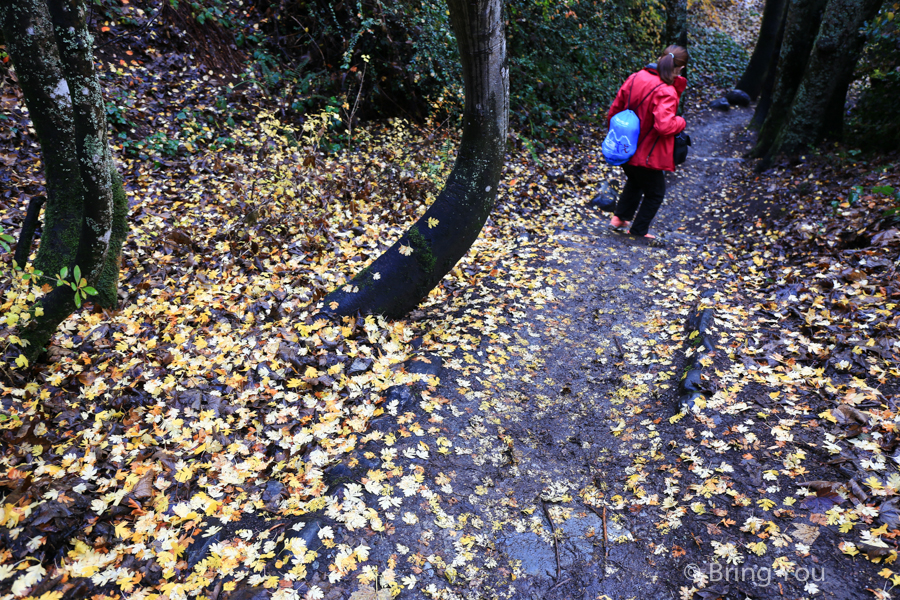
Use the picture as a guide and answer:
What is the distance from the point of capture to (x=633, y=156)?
6301 mm

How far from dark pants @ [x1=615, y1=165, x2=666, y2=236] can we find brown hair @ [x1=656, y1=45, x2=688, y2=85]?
45.9 inches

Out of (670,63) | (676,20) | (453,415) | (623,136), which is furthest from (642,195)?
(676,20)

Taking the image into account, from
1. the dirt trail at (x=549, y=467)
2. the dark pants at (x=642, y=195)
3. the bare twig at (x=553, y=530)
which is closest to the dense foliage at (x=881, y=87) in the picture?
the dark pants at (x=642, y=195)

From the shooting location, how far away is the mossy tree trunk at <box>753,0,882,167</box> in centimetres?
720

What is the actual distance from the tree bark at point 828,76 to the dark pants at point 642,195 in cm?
340

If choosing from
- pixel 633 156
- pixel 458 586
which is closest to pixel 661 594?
pixel 458 586

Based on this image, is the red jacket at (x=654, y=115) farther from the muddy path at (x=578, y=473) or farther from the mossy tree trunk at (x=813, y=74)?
the mossy tree trunk at (x=813, y=74)

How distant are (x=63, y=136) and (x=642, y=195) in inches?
276

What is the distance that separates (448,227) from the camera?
457 cm

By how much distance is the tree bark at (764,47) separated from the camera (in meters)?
14.7

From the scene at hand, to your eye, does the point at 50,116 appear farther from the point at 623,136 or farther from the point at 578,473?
the point at 623,136

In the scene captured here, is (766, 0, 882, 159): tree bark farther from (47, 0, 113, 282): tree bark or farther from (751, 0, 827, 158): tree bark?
(47, 0, 113, 282): tree bark

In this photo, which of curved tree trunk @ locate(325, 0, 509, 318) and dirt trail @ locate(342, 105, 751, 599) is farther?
curved tree trunk @ locate(325, 0, 509, 318)

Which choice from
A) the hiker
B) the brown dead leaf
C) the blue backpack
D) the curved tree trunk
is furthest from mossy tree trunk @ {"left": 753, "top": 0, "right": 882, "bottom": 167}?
the brown dead leaf
